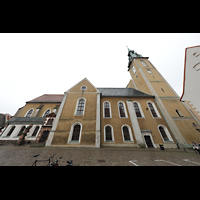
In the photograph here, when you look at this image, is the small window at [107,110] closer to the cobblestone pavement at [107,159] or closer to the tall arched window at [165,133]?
the cobblestone pavement at [107,159]

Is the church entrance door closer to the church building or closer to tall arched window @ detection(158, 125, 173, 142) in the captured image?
the church building

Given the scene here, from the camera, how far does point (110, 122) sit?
11.6 metres

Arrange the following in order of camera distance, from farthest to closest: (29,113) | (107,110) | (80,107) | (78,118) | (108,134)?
(29,113)
(107,110)
(80,107)
(78,118)
(108,134)

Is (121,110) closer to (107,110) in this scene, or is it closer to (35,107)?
(107,110)

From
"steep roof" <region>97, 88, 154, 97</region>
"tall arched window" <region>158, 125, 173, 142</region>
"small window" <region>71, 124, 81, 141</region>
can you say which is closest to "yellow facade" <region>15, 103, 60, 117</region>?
"small window" <region>71, 124, 81, 141</region>

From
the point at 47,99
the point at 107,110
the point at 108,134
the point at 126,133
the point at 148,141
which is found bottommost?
the point at 148,141

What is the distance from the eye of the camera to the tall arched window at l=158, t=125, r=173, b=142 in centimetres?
1069

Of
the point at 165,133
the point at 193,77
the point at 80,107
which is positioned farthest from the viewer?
the point at 80,107

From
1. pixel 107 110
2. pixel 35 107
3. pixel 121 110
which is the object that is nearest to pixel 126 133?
pixel 121 110

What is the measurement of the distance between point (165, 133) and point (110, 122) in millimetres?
7515

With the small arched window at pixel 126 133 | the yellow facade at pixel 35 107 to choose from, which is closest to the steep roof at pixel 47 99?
the yellow facade at pixel 35 107
